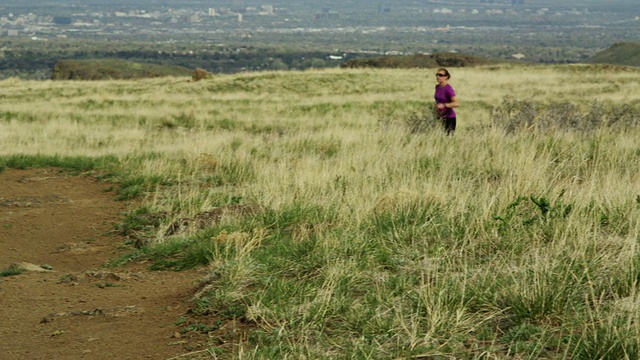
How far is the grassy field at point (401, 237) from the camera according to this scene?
4.81 meters

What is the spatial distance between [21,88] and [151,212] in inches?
1216

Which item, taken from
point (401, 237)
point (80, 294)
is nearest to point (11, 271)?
point (80, 294)

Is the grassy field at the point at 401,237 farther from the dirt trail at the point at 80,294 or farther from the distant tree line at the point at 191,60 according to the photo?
the distant tree line at the point at 191,60

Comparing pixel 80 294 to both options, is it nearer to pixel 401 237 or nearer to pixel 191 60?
pixel 401 237

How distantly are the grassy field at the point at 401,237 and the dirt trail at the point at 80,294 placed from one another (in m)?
0.29

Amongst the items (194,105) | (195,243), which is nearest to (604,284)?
(195,243)

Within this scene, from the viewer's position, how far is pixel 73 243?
895cm

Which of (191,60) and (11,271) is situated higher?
(11,271)

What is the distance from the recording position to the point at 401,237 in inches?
262

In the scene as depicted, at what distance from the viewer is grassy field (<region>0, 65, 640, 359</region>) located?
481 centimetres

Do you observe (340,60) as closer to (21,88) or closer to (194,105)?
(21,88)

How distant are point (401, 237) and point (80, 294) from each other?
237 cm

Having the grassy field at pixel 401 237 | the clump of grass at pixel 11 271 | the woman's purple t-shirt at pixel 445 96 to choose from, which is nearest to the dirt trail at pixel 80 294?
the clump of grass at pixel 11 271

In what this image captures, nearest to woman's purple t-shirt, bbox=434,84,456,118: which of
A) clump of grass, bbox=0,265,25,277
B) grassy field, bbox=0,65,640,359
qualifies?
grassy field, bbox=0,65,640,359
